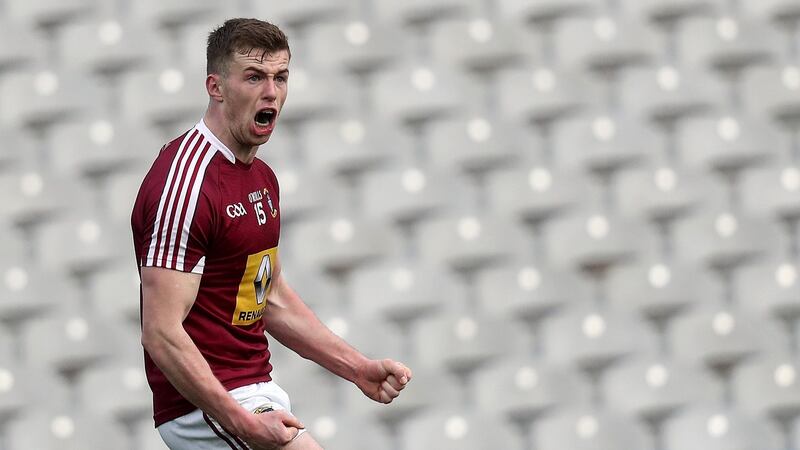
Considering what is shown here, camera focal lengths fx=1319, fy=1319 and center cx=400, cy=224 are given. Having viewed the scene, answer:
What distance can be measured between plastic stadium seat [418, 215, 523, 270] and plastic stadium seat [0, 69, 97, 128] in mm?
1106

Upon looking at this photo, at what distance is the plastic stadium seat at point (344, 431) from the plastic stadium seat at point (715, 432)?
2.84 feet

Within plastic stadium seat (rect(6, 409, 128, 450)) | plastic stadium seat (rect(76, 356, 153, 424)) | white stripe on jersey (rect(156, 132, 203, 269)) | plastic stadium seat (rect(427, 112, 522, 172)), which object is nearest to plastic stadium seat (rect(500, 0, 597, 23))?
plastic stadium seat (rect(427, 112, 522, 172))

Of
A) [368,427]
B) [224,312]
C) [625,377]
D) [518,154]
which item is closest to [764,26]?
[518,154]

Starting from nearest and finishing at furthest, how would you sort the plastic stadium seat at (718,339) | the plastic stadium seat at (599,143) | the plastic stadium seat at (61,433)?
the plastic stadium seat at (61,433) < the plastic stadium seat at (718,339) < the plastic stadium seat at (599,143)

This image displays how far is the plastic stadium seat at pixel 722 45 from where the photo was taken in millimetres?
4223

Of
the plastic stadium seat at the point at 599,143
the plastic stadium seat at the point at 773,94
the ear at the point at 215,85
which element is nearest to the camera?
the ear at the point at 215,85

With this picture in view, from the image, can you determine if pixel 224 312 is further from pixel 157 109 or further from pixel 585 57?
pixel 585 57

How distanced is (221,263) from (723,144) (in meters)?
2.57

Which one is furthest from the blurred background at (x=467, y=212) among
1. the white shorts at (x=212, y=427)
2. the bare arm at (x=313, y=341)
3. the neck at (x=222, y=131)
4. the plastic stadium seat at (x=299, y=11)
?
the neck at (x=222, y=131)

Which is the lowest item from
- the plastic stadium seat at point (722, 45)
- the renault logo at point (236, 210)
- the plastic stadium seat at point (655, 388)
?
the renault logo at point (236, 210)

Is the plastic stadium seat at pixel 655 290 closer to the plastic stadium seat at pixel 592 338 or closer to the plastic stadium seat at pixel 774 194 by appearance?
the plastic stadium seat at pixel 592 338

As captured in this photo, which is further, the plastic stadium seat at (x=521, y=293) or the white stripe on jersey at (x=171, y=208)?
the plastic stadium seat at (x=521, y=293)

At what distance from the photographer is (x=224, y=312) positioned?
1986 millimetres

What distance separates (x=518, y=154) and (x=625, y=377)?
0.75m
